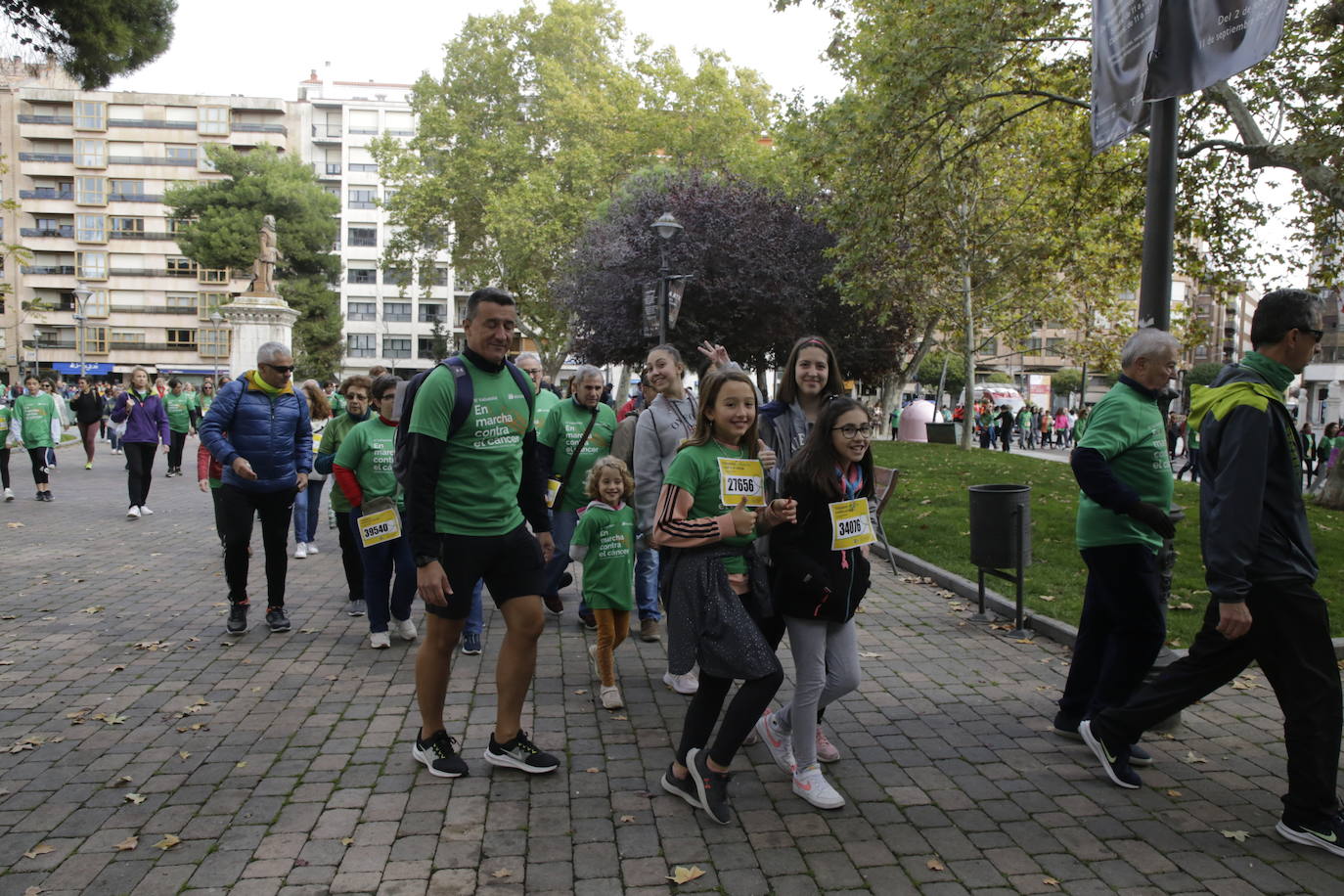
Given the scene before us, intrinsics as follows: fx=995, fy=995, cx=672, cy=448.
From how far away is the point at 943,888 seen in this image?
129 inches

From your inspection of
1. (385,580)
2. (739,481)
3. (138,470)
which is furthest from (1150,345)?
(138,470)

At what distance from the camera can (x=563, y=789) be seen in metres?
4.06

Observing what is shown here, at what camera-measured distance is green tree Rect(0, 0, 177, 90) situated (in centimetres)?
913

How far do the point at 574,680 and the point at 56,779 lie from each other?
2510mm

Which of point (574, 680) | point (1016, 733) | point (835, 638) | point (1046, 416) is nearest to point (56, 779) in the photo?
point (574, 680)

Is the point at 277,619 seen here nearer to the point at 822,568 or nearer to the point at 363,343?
the point at 822,568

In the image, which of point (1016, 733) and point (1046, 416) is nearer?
point (1016, 733)

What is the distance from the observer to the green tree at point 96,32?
9.13m

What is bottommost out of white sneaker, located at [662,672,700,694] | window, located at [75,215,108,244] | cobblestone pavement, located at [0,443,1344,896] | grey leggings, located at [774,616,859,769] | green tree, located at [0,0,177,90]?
cobblestone pavement, located at [0,443,1344,896]

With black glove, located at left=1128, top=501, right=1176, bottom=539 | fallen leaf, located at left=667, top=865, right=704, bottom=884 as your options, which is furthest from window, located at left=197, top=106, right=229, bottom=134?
fallen leaf, located at left=667, top=865, right=704, bottom=884

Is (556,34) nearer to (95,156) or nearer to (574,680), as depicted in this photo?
(574,680)

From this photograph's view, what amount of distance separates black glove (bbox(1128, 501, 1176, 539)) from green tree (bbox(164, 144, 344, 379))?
57614mm

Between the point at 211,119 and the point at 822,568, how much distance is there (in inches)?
3469

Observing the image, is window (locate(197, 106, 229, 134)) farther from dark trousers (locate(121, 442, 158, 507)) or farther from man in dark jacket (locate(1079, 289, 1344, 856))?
man in dark jacket (locate(1079, 289, 1344, 856))
